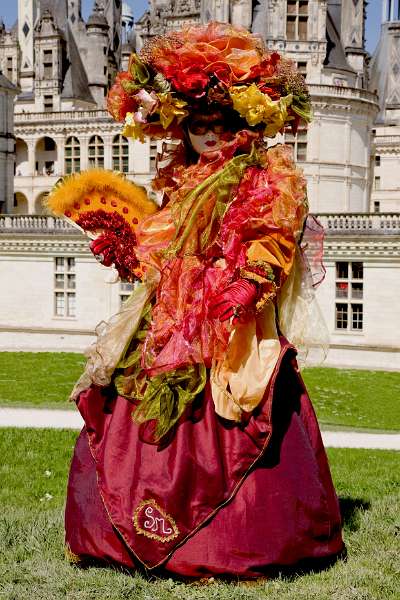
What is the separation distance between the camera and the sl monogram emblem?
3.96 meters

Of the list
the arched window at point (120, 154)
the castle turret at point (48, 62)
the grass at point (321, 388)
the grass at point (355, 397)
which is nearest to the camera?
the grass at point (355, 397)

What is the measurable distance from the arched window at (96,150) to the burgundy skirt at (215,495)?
114 ft

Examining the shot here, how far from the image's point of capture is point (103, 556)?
13.7 feet

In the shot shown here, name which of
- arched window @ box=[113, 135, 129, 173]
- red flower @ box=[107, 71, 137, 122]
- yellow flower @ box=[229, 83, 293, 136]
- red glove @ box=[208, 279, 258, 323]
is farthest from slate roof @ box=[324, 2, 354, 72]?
red glove @ box=[208, 279, 258, 323]

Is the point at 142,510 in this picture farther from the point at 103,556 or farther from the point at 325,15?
the point at 325,15

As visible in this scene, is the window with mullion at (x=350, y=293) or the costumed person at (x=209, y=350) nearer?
the costumed person at (x=209, y=350)

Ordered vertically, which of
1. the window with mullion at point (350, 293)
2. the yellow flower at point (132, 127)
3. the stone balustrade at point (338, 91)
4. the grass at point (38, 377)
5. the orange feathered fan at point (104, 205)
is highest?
the stone balustrade at point (338, 91)

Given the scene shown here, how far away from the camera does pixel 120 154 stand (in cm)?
3769

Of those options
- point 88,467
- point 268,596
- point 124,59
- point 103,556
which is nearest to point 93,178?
point 88,467

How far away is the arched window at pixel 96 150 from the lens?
3834 centimetres

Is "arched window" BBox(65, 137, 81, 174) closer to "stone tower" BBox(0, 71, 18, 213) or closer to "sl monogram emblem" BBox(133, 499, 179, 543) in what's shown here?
"stone tower" BBox(0, 71, 18, 213)

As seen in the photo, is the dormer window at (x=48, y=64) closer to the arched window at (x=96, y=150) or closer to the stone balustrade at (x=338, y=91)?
the arched window at (x=96, y=150)

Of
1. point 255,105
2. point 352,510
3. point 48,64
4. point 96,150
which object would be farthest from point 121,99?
point 48,64

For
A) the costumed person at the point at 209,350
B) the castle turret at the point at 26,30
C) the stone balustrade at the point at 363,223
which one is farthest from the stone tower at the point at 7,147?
the costumed person at the point at 209,350
